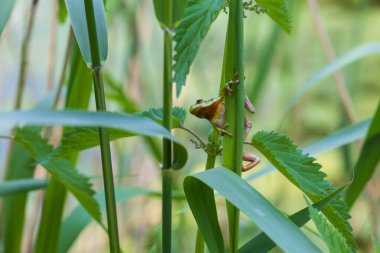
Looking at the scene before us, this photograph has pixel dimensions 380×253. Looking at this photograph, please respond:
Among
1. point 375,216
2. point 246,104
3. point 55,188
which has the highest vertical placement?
point 246,104

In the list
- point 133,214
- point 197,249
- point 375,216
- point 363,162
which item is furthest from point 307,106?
point 197,249

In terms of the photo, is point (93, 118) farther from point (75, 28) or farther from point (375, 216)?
point (375, 216)

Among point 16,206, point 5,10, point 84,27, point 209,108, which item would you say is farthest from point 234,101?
point 16,206

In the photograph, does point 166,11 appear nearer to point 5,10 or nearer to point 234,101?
point 234,101

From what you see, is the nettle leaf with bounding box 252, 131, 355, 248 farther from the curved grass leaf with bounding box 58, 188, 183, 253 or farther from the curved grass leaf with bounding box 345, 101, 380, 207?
the curved grass leaf with bounding box 58, 188, 183, 253

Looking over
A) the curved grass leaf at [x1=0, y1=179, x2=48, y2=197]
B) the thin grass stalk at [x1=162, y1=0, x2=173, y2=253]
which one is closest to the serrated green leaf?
the thin grass stalk at [x1=162, y1=0, x2=173, y2=253]

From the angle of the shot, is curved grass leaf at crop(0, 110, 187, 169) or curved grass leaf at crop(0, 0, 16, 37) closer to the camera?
curved grass leaf at crop(0, 110, 187, 169)
